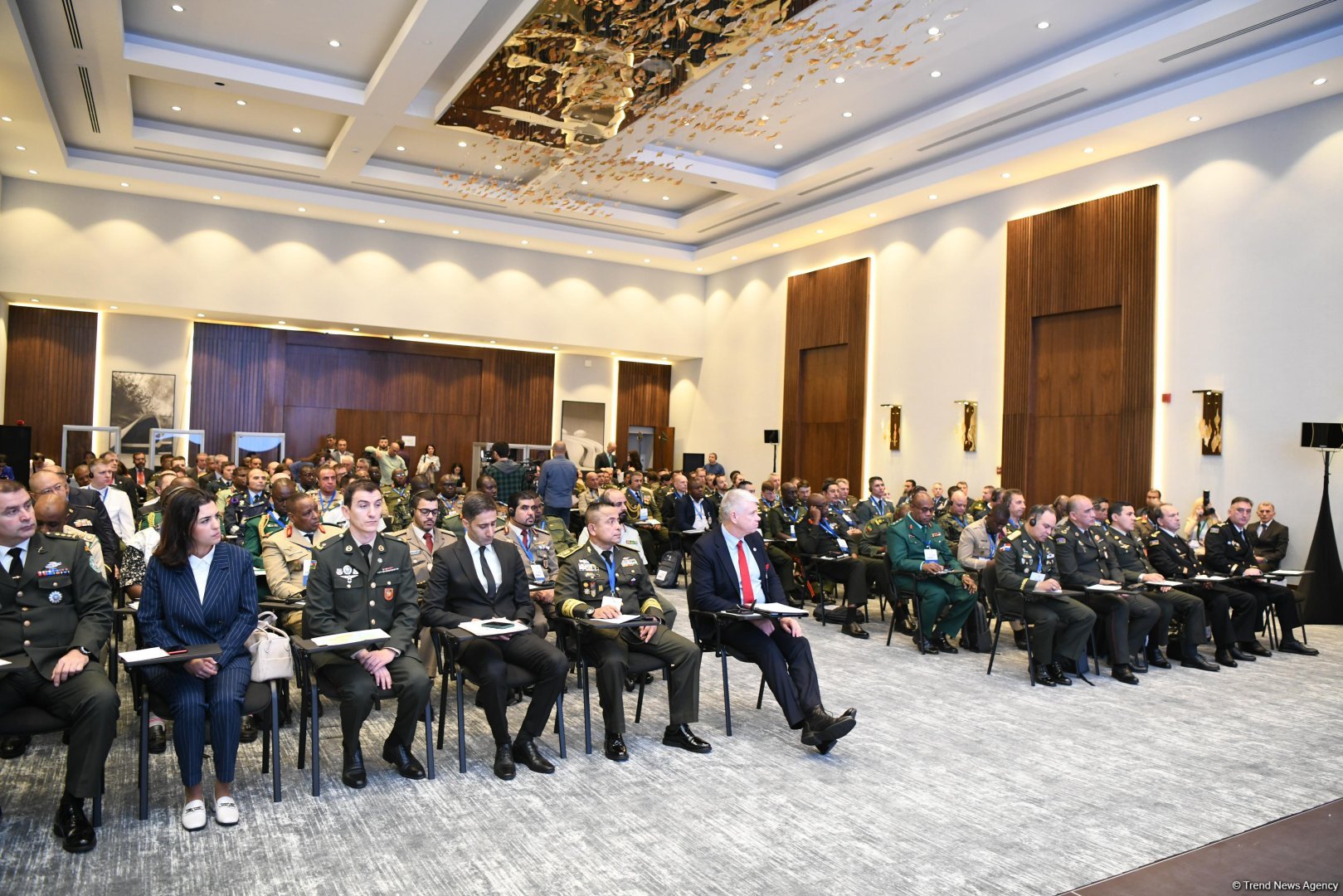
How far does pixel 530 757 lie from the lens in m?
4.15

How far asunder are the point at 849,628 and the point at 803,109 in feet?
25.5

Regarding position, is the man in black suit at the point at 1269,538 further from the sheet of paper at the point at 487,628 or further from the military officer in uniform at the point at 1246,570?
the sheet of paper at the point at 487,628

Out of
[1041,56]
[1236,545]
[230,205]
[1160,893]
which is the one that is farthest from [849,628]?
[230,205]

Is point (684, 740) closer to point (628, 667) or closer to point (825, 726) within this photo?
point (628, 667)

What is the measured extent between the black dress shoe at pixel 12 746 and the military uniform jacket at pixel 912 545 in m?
5.71

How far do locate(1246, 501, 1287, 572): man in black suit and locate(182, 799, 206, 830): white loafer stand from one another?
1036 centimetres

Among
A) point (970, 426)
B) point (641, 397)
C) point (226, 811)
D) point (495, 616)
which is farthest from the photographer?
point (641, 397)

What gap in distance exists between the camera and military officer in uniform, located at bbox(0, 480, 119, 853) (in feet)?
10.5

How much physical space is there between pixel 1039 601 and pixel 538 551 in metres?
3.61

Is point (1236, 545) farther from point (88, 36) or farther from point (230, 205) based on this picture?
point (230, 205)

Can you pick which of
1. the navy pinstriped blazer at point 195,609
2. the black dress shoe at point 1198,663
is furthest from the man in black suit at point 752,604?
the black dress shoe at point 1198,663

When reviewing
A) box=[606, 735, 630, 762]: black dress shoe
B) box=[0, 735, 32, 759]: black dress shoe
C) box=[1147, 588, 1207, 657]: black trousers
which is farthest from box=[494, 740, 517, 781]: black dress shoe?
box=[1147, 588, 1207, 657]: black trousers

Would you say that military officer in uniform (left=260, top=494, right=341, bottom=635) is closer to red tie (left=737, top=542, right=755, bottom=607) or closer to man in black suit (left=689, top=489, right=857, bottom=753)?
man in black suit (left=689, top=489, right=857, bottom=753)

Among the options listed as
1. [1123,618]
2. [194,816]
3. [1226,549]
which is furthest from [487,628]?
[1226,549]
